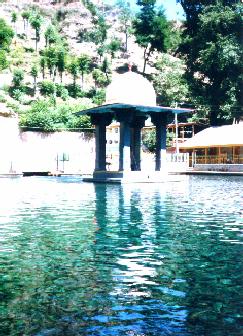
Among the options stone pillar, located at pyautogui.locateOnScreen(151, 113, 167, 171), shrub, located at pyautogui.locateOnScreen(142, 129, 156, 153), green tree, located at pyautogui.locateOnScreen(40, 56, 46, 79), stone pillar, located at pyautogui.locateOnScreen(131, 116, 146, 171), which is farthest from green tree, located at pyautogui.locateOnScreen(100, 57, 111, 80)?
stone pillar, located at pyautogui.locateOnScreen(151, 113, 167, 171)

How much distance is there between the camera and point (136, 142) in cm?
3766

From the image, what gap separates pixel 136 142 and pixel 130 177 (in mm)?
6151

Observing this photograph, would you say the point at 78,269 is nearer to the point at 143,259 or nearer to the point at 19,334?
the point at 143,259

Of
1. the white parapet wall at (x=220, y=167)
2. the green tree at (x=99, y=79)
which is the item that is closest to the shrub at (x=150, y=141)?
the white parapet wall at (x=220, y=167)

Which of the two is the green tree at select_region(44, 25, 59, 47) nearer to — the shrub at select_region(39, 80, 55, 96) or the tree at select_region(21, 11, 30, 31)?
the tree at select_region(21, 11, 30, 31)

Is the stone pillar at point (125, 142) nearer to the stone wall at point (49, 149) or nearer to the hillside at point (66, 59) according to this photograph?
the stone wall at point (49, 149)

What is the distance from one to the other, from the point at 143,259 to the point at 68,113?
1998 inches

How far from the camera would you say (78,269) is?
292 inches

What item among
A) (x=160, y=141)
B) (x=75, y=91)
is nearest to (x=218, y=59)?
(x=160, y=141)

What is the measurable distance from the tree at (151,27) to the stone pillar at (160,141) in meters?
59.9

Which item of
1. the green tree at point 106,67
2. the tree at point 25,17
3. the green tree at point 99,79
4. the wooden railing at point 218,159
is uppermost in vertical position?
the tree at point 25,17

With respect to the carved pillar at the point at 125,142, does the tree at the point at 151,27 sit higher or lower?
higher

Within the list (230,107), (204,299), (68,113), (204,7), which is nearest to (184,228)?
(204,299)

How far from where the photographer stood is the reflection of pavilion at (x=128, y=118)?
1277 inches
